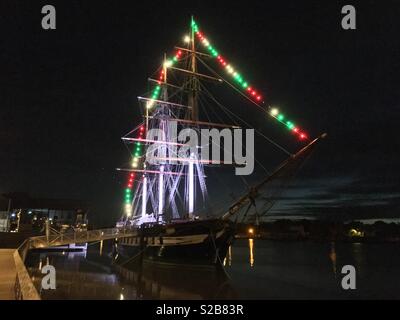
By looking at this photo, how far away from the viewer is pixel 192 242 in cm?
2997

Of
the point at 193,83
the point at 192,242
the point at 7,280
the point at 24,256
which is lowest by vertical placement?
the point at 24,256

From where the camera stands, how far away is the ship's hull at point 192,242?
29172 mm

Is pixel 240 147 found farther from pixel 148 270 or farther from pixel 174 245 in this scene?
pixel 148 270

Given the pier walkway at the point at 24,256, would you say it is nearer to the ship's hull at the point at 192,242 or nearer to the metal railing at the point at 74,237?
the metal railing at the point at 74,237

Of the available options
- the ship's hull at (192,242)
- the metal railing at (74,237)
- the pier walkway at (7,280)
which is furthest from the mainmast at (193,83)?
the pier walkway at (7,280)

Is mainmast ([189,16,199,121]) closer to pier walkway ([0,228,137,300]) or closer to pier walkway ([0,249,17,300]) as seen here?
pier walkway ([0,228,137,300])

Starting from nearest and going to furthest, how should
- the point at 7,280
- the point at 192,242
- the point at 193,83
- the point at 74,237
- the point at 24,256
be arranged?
1. the point at 7,280
2. the point at 24,256
3. the point at 192,242
4. the point at 74,237
5. the point at 193,83

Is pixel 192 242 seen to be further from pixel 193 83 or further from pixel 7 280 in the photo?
pixel 193 83

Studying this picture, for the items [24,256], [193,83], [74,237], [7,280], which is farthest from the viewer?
[193,83]

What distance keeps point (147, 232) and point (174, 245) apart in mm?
5254

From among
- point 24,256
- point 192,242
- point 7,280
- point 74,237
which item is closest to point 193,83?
point 192,242

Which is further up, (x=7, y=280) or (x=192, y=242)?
(x=7, y=280)

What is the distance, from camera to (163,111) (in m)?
50.4
